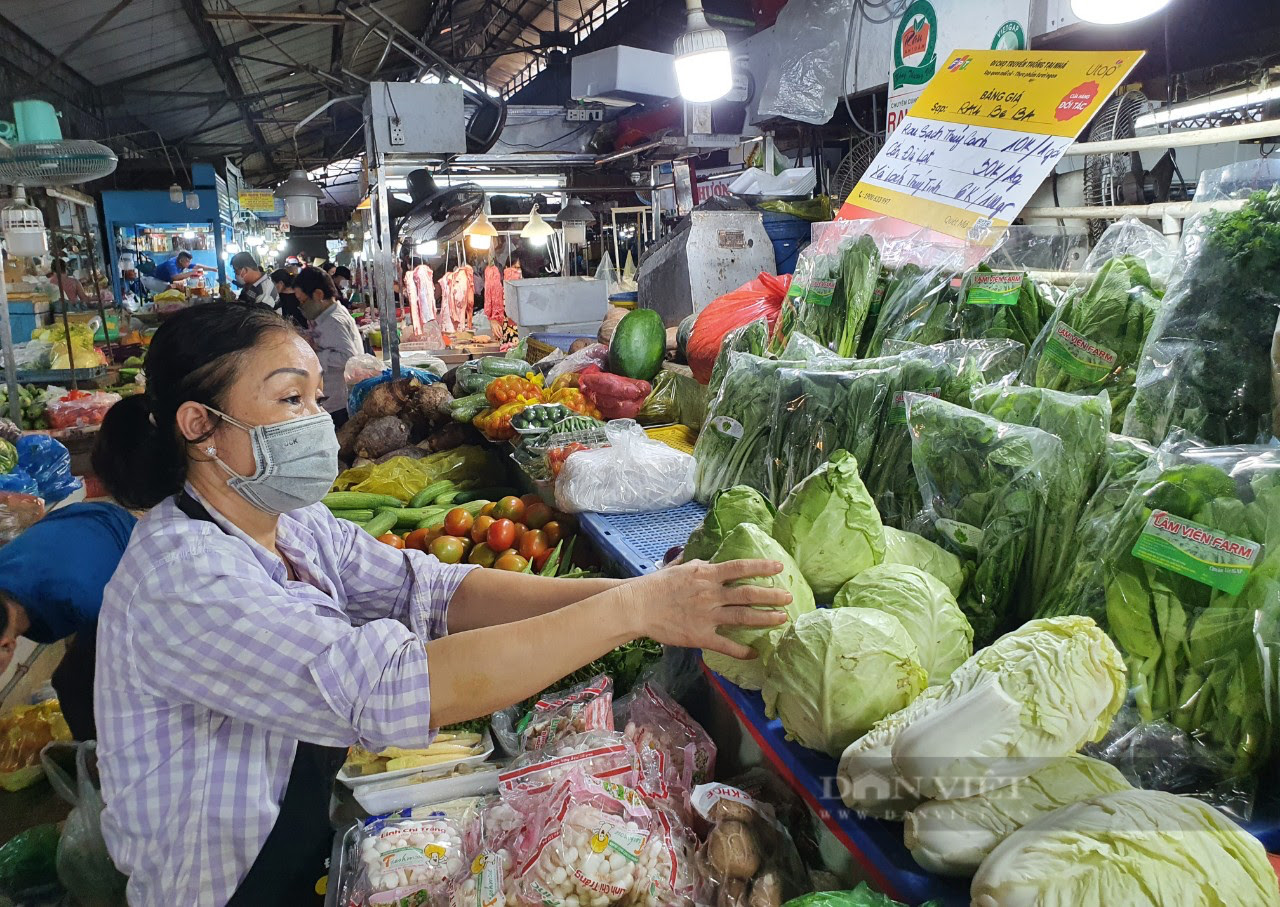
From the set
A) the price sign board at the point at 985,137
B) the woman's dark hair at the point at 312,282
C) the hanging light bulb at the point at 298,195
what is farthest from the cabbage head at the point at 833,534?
the hanging light bulb at the point at 298,195

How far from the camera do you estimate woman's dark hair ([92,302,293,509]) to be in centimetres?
168

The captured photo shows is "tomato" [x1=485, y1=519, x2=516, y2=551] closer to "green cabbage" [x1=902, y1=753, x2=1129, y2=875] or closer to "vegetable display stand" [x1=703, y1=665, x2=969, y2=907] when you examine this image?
"vegetable display stand" [x1=703, y1=665, x2=969, y2=907]

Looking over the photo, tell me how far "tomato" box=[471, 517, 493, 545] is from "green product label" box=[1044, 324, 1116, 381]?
2.34 m

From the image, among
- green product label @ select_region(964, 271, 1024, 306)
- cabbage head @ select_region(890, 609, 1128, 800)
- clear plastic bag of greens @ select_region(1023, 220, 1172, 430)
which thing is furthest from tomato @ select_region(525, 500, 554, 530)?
cabbage head @ select_region(890, 609, 1128, 800)

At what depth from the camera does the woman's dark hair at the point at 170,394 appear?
1.68 meters

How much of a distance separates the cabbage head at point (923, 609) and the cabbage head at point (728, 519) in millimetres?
272

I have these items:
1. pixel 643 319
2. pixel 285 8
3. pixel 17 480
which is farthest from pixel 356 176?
pixel 643 319

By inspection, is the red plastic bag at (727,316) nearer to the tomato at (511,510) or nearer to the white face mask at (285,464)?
the tomato at (511,510)

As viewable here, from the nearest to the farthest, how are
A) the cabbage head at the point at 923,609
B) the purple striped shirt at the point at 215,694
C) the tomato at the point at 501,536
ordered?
the cabbage head at the point at 923,609 → the purple striped shirt at the point at 215,694 → the tomato at the point at 501,536

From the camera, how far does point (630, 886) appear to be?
4.84 ft

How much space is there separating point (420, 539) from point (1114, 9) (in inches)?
141

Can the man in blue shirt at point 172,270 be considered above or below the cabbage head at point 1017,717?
above

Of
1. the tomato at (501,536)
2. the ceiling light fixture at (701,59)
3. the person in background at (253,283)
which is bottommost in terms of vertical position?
the tomato at (501,536)

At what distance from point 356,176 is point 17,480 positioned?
2526 centimetres
